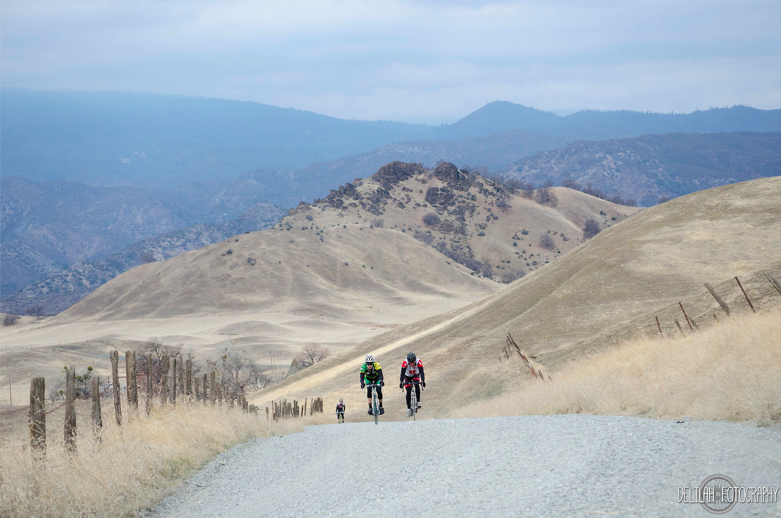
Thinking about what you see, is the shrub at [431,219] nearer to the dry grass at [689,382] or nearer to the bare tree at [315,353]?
the bare tree at [315,353]

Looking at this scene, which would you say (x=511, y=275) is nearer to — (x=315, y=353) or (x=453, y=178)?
(x=453, y=178)

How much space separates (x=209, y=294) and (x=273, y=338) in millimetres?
39746

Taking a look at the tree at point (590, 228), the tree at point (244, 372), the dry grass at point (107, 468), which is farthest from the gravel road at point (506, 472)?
the tree at point (590, 228)

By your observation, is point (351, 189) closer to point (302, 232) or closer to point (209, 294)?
point (302, 232)

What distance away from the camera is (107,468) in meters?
9.28

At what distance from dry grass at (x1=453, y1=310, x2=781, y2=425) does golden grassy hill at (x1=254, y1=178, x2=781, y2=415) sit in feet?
21.6

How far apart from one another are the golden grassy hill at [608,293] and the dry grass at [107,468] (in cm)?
1361

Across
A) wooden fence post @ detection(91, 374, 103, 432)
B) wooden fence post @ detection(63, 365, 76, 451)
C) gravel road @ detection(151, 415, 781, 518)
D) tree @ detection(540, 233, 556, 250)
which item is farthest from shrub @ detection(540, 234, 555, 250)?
wooden fence post @ detection(63, 365, 76, 451)

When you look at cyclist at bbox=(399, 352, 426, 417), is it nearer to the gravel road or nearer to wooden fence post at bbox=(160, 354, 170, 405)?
the gravel road

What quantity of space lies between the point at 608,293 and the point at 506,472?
24.9 m

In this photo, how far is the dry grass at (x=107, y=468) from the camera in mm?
8281

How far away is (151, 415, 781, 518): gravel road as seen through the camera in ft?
21.4

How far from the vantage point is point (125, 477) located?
30.6 ft

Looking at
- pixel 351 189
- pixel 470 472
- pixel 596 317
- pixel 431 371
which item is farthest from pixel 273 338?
pixel 351 189
